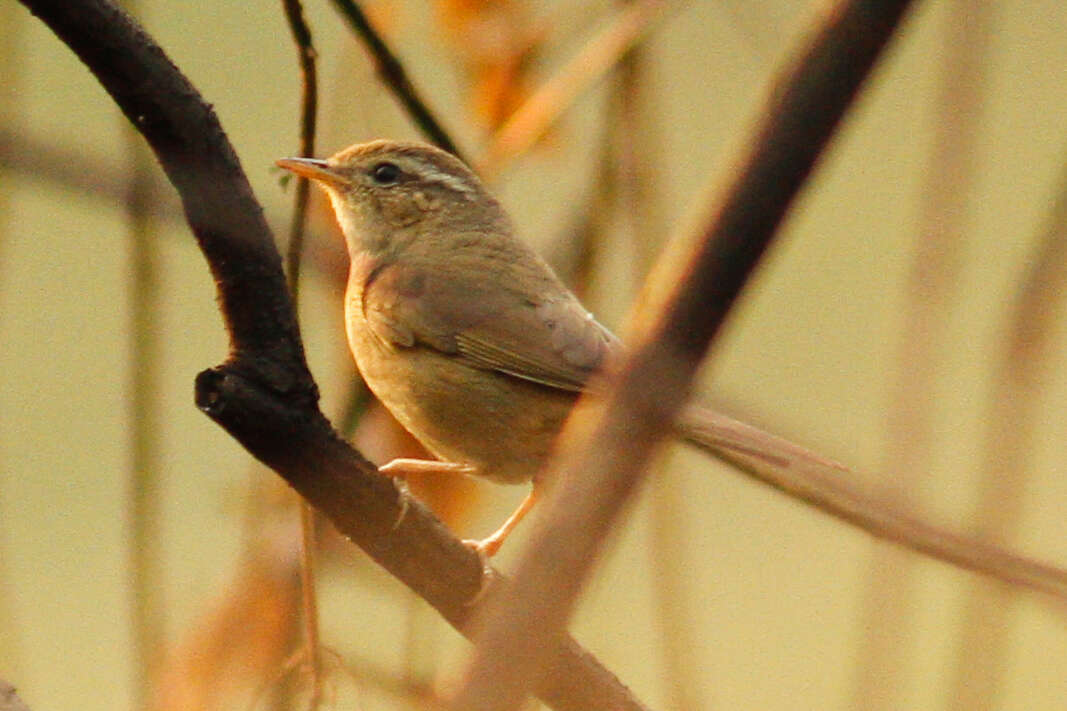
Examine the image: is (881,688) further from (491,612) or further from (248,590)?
(248,590)

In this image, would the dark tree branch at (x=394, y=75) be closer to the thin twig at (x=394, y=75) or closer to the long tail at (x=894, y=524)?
the thin twig at (x=394, y=75)

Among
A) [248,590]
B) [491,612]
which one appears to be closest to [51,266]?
[248,590]

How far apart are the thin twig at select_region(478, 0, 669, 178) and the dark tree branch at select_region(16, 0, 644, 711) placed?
159cm

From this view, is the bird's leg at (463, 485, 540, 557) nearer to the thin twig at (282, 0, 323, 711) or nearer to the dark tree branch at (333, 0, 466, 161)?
the thin twig at (282, 0, 323, 711)

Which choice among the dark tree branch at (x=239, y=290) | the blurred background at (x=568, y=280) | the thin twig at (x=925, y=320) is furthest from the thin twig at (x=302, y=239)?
the thin twig at (x=925, y=320)

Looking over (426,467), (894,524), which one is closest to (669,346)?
(894,524)

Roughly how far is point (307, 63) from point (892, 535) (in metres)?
1.45

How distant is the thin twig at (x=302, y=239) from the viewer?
2.45m

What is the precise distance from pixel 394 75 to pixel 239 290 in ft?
4.15

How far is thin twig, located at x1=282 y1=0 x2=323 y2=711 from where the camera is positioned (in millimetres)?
2452

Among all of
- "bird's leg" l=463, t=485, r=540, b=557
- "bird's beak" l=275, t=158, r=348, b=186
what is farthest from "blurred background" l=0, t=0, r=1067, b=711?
"bird's leg" l=463, t=485, r=540, b=557

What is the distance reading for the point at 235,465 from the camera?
644 centimetres

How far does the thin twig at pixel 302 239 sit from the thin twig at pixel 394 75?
29 cm

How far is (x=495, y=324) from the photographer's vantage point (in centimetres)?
366
